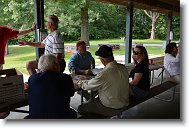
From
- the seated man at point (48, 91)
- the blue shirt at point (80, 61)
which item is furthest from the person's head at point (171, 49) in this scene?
the seated man at point (48, 91)

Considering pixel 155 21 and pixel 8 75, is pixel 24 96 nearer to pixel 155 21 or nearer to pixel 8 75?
pixel 8 75

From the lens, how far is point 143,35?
21922 mm

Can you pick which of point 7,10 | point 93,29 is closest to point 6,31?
point 7,10

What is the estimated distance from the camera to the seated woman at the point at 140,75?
2.86 m

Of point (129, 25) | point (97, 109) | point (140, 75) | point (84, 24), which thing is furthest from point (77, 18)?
point (97, 109)

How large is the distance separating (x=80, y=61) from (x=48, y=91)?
1808 millimetres

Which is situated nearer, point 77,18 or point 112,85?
point 112,85

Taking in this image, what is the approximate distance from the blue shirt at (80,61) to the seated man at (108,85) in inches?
40.3

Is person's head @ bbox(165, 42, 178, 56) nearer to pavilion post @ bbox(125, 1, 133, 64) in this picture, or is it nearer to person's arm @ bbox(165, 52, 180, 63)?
person's arm @ bbox(165, 52, 180, 63)

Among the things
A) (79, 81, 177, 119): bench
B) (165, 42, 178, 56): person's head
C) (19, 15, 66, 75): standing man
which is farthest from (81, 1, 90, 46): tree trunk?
(19, 15, 66, 75): standing man

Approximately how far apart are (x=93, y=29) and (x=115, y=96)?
13.2 meters

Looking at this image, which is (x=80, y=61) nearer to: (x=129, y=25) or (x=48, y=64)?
(x=48, y=64)

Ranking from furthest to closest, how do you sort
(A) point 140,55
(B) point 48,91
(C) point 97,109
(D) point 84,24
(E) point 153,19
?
(E) point 153,19, (D) point 84,24, (A) point 140,55, (C) point 97,109, (B) point 48,91

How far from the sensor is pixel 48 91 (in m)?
1.92
